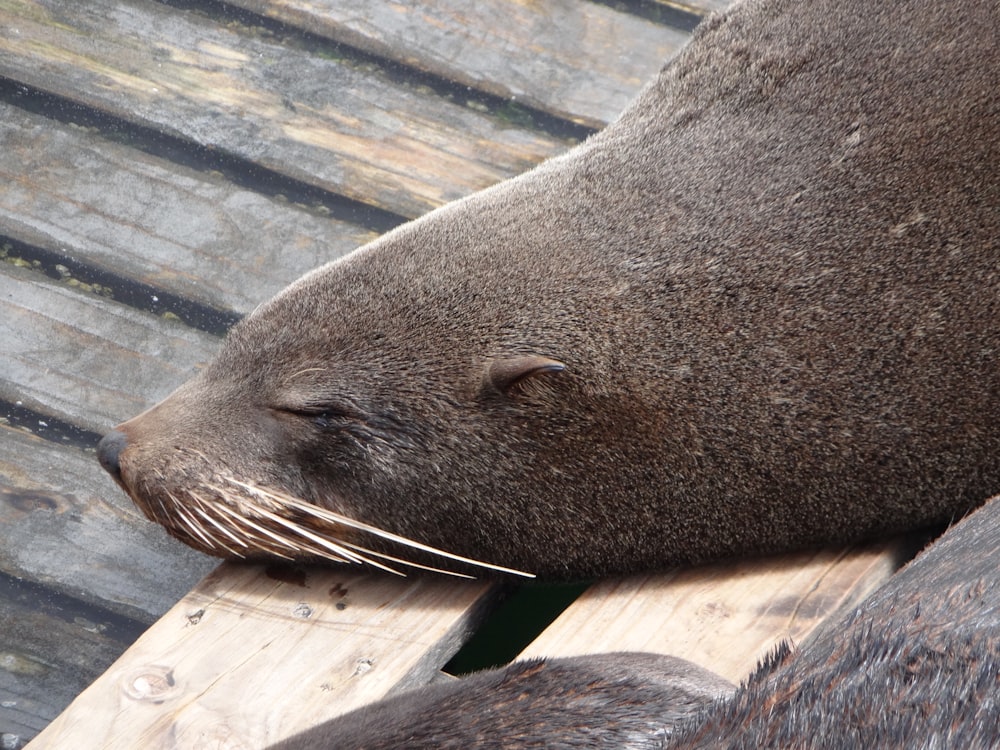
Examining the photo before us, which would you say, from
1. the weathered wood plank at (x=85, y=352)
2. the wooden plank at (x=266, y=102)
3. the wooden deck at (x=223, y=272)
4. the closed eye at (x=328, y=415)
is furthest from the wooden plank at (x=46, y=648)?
the wooden plank at (x=266, y=102)

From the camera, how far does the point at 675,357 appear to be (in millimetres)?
2727

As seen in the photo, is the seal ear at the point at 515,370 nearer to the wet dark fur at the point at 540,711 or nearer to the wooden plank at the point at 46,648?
the wet dark fur at the point at 540,711

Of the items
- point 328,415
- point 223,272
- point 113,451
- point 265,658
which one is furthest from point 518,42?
point 265,658

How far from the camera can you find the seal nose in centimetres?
302

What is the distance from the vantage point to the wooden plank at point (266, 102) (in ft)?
14.0

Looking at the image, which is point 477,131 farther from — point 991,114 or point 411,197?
point 991,114

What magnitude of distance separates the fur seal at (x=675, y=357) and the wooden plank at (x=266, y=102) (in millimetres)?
1261

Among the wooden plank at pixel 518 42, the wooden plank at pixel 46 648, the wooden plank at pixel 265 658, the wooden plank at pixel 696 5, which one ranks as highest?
the wooden plank at pixel 696 5

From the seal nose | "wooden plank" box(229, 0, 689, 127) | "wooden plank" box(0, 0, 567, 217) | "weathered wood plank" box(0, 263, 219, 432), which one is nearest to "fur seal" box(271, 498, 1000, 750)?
the seal nose

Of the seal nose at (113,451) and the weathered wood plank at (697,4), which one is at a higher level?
the weathered wood plank at (697,4)

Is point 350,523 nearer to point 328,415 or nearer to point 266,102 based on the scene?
point 328,415

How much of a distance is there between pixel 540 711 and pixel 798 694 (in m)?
0.59

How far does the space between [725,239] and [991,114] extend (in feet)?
1.97

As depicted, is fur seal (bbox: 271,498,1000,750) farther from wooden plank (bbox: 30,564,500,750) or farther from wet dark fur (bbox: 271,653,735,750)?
wooden plank (bbox: 30,564,500,750)
